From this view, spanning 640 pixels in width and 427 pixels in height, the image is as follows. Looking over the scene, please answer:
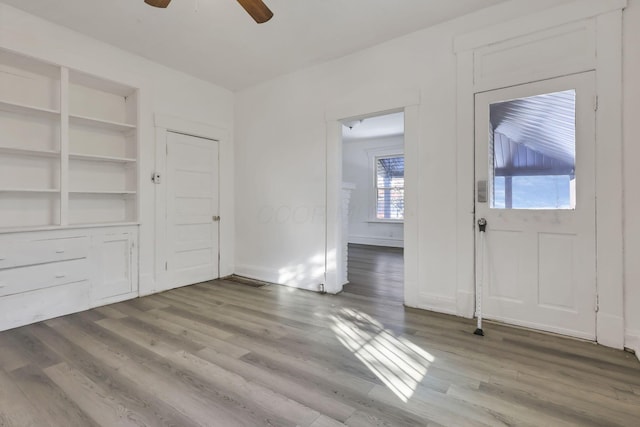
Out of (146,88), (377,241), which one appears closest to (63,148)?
(146,88)

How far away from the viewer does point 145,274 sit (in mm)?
3732

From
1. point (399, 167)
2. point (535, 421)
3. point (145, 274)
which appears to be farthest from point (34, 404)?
point (399, 167)

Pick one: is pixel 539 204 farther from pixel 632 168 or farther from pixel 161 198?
pixel 161 198

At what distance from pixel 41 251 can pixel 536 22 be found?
4.81m

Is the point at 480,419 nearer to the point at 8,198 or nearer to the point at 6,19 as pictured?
the point at 8,198

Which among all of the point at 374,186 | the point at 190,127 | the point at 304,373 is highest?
the point at 190,127

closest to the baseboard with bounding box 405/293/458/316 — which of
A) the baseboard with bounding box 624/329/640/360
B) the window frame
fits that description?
the baseboard with bounding box 624/329/640/360

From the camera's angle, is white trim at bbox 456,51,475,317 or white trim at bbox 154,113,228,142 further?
white trim at bbox 154,113,228,142

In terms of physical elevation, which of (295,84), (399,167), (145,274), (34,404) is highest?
(295,84)

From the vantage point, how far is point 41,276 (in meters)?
2.90

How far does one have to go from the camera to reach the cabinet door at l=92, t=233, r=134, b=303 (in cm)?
331

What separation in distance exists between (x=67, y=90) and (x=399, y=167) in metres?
6.46

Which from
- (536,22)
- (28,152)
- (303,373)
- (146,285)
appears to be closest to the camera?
(303,373)

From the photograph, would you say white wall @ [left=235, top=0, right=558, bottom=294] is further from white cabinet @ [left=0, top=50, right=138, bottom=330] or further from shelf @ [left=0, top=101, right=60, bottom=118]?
shelf @ [left=0, top=101, right=60, bottom=118]
